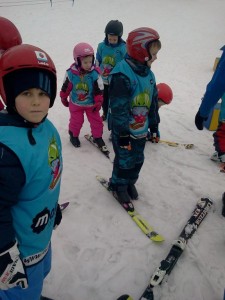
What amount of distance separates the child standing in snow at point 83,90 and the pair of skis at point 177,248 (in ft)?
6.72

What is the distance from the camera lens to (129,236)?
3395 millimetres

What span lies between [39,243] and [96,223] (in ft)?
5.63

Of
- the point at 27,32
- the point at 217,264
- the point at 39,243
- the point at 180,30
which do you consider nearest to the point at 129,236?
the point at 217,264

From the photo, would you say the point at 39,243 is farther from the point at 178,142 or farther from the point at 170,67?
the point at 170,67

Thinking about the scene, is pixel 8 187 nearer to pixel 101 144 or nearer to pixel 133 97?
pixel 133 97

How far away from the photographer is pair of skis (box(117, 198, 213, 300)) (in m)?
2.74

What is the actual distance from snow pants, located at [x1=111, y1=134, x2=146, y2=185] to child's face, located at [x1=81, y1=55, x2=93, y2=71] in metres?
1.74

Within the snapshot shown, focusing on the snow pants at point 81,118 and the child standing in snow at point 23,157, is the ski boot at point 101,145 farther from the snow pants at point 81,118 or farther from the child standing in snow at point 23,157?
the child standing in snow at point 23,157

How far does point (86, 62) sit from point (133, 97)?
1747mm

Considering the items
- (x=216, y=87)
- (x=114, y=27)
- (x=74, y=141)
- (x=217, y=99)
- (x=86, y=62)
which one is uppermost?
(x=114, y=27)

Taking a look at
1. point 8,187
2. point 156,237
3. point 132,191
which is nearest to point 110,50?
point 132,191

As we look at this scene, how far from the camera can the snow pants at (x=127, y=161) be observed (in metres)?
3.49

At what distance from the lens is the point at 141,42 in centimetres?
292

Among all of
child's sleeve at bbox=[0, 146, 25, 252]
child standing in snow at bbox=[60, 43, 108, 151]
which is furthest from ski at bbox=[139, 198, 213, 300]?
child standing in snow at bbox=[60, 43, 108, 151]
